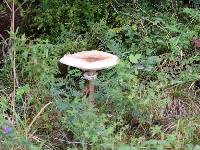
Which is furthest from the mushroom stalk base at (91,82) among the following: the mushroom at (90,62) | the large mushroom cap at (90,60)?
the large mushroom cap at (90,60)

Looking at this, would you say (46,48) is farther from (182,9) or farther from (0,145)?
(182,9)

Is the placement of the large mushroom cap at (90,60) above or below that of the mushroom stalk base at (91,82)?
above

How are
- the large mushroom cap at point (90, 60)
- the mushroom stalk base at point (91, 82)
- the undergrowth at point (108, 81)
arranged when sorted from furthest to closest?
the mushroom stalk base at point (91, 82), the large mushroom cap at point (90, 60), the undergrowth at point (108, 81)

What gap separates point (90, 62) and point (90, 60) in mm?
115

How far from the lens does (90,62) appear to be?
3.78m

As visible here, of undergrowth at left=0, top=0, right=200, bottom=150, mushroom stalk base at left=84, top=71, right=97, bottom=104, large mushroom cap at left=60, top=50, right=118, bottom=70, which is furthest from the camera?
mushroom stalk base at left=84, top=71, right=97, bottom=104

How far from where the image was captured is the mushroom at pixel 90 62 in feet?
12.2

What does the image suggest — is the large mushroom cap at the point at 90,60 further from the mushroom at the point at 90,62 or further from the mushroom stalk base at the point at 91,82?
the mushroom stalk base at the point at 91,82

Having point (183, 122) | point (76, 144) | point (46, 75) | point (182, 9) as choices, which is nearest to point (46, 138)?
point (76, 144)

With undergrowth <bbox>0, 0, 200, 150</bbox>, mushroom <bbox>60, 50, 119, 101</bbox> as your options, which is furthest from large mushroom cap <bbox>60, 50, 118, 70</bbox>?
undergrowth <bbox>0, 0, 200, 150</bbox>

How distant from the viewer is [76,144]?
11.6ft

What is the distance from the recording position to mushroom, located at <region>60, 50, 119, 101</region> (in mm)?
3729

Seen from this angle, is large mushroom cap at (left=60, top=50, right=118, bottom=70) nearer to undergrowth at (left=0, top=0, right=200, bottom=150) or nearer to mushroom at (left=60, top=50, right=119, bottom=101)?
mushroom at (left=60, top=50, right=119, bottom=101)

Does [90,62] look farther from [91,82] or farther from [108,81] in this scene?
[108,81]
